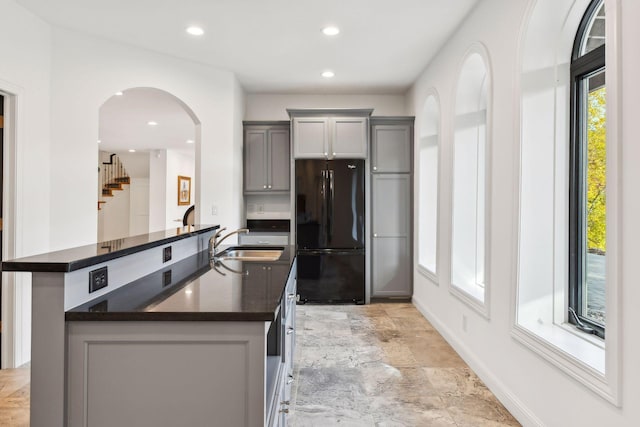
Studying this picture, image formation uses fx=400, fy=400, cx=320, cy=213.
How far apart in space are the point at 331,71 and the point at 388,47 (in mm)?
848

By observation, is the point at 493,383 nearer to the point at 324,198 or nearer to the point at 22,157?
the point at 324,198

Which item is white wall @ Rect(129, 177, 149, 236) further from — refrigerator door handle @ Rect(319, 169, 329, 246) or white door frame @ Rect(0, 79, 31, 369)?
white door frame @ Rect(0, 79, 31, 369)

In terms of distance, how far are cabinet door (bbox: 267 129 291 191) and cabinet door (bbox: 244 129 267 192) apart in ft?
0.29

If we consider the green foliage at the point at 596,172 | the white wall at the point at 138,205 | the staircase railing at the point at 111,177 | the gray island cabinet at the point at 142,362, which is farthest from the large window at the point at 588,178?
the staircase railing at the point at 111,177

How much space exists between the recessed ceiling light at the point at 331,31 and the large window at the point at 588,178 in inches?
74.1

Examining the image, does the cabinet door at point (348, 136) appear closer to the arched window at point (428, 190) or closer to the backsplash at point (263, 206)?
the arched window at point (428, 190)

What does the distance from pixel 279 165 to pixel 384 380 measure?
3111mm

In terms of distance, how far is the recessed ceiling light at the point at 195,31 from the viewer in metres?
3.42

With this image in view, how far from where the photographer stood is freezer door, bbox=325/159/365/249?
4820mm

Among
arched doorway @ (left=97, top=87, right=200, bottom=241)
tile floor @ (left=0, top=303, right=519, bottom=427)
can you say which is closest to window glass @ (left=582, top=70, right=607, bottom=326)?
tile floor @ (left=0, top=303, right=519, bottom=427)

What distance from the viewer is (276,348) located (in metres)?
1.93

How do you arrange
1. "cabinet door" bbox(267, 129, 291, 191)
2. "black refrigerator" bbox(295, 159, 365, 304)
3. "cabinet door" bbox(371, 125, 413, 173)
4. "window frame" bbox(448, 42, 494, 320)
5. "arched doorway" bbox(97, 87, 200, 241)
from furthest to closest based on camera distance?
"arched doorway" bbox(97, 87, 200, 241) → "cabinet door" bbox(267, 129, 291, 191) → "cabinet door" bbox(371, 125, 413, 173) → "black refrigerator" bbox(295, 159, 365, 304) → "window frame" bbox(448, 42, 494, 320)

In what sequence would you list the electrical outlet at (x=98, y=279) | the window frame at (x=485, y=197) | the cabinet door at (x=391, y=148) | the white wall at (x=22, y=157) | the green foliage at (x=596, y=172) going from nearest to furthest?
the electrical outlet at (x=98, y=279) → the green foliage at (x=596, y=172) → the window frame at (x=485, y=197) → the white wall at (x=22, y=157) → the cabinet door at (x=391, y=148)

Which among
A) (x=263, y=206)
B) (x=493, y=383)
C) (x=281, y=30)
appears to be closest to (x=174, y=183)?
(x=263, y=206)
